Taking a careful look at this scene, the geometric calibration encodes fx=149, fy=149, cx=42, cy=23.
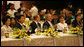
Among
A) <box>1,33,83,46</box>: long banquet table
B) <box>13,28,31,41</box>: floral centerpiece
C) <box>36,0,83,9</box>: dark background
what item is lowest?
<box>1,33,83,46</box>: long banquet table

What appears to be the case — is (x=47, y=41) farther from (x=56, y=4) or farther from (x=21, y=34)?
(x=56, y=4)

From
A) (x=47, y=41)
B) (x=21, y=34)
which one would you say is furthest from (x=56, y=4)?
(x=21, y=34)

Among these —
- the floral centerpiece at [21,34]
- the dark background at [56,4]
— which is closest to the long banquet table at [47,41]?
the floral centerpiece at [21,34]

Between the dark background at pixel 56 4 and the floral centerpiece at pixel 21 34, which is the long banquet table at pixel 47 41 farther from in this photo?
the dark background at pixel 56 4

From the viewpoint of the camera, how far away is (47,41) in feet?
11.2

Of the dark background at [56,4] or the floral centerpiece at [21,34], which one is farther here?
the dark background at [56,4]

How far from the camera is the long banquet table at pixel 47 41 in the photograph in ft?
10.0

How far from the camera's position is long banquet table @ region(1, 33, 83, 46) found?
3.05 meters

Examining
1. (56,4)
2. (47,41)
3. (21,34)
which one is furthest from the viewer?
(56,4)

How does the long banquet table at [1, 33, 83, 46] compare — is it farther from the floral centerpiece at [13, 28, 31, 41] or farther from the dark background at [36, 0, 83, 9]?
the dark background at [36, 0, 83, 9]

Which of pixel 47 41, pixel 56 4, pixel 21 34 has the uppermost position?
pixel 56 4

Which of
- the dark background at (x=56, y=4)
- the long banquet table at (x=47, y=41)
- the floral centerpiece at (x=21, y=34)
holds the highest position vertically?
the dark background at (x=56, y=4)

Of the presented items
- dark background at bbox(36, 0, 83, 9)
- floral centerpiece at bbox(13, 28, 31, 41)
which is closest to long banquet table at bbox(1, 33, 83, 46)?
floral centerpiece at bbox(13, 28, 31, 41)

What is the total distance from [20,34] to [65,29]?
4.50 feet
